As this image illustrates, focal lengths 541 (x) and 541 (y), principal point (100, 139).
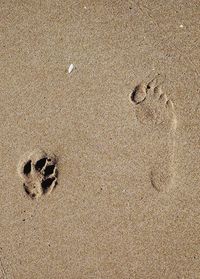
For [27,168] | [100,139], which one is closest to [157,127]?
[100,139]

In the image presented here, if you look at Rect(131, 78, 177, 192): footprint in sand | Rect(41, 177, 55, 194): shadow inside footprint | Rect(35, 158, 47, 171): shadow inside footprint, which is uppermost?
Rect(131, 78, 177, 192): footprint in sand

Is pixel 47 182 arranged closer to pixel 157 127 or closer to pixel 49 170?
pixel 49 170

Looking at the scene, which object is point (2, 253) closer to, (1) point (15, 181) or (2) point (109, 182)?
(1) point (15, 181)

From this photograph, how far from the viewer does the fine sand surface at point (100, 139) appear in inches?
154

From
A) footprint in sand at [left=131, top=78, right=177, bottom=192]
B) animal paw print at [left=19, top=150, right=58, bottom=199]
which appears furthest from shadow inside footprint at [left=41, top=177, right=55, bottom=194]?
footprint in sand at [left=131, top=78, right=177, bottom=192]

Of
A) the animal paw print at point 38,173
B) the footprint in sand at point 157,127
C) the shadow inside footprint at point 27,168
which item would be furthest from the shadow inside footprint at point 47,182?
the footprint in sand at point 157,127

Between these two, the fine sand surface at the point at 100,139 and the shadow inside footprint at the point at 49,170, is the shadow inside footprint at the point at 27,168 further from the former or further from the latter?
the shadow inside footprint at the point at 49,170

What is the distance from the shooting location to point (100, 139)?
3.97 metres

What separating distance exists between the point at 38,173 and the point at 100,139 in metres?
0.52

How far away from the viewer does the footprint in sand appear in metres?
3.91

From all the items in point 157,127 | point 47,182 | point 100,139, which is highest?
point 157,127

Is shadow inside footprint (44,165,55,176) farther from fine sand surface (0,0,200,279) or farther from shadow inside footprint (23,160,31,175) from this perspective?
shadow inside footprint (23,160,31,175)

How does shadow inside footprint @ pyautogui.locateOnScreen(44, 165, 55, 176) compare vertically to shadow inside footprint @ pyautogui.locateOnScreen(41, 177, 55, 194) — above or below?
above

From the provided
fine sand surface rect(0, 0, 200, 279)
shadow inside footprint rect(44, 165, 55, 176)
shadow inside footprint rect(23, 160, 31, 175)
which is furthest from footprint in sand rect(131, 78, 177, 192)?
shadow inside footprint rect(23, 160, 31, 175)
